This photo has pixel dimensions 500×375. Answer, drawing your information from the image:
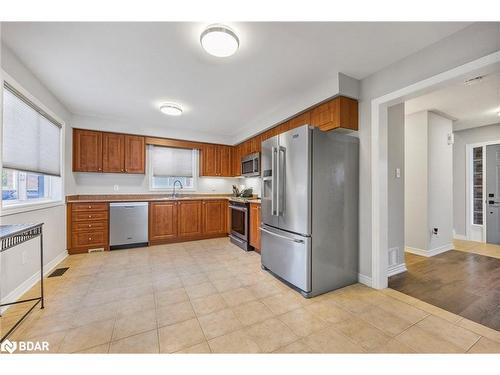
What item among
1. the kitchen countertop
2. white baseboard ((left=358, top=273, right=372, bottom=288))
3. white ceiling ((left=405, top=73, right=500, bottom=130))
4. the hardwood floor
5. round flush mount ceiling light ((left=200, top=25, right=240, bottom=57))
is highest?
white ceiling ((left=405, top=73, right=500, bottom=130))

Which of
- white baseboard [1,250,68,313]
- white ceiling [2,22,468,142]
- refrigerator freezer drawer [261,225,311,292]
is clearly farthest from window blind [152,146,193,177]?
refrigerator freezer drawer [261,225,311,292]

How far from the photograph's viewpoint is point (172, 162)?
4.96 metres

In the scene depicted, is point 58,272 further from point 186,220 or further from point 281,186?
point 281,186

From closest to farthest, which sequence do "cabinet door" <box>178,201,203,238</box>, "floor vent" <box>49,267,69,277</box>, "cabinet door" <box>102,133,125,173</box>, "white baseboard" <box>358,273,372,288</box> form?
"white baseboard" <box>358,273,372,288</box> < "floor vent" <box>49,267,69,277</box> < "cabinet door" <box>102,133,125,173</box> < "cabinet door" <box>178,201,203,238</box>

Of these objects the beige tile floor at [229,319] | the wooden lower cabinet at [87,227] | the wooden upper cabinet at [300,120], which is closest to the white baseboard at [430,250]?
the beige tile floor at [229,319]

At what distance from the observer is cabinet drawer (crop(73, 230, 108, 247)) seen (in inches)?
143

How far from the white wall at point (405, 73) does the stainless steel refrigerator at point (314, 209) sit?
0.31ft

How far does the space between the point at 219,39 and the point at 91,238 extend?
12.8 feet

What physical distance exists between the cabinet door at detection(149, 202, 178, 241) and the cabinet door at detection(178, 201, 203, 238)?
0.13m

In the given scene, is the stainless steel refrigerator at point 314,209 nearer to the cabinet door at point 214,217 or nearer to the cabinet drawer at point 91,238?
the cabinet door at point 214,217

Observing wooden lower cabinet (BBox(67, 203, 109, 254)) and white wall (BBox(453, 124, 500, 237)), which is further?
white wall (BBox(453, 124, 500, 237))

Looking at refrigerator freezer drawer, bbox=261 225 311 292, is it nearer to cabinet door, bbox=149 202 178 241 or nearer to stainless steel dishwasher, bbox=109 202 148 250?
cabinet door, bbox=149 202 178 241
